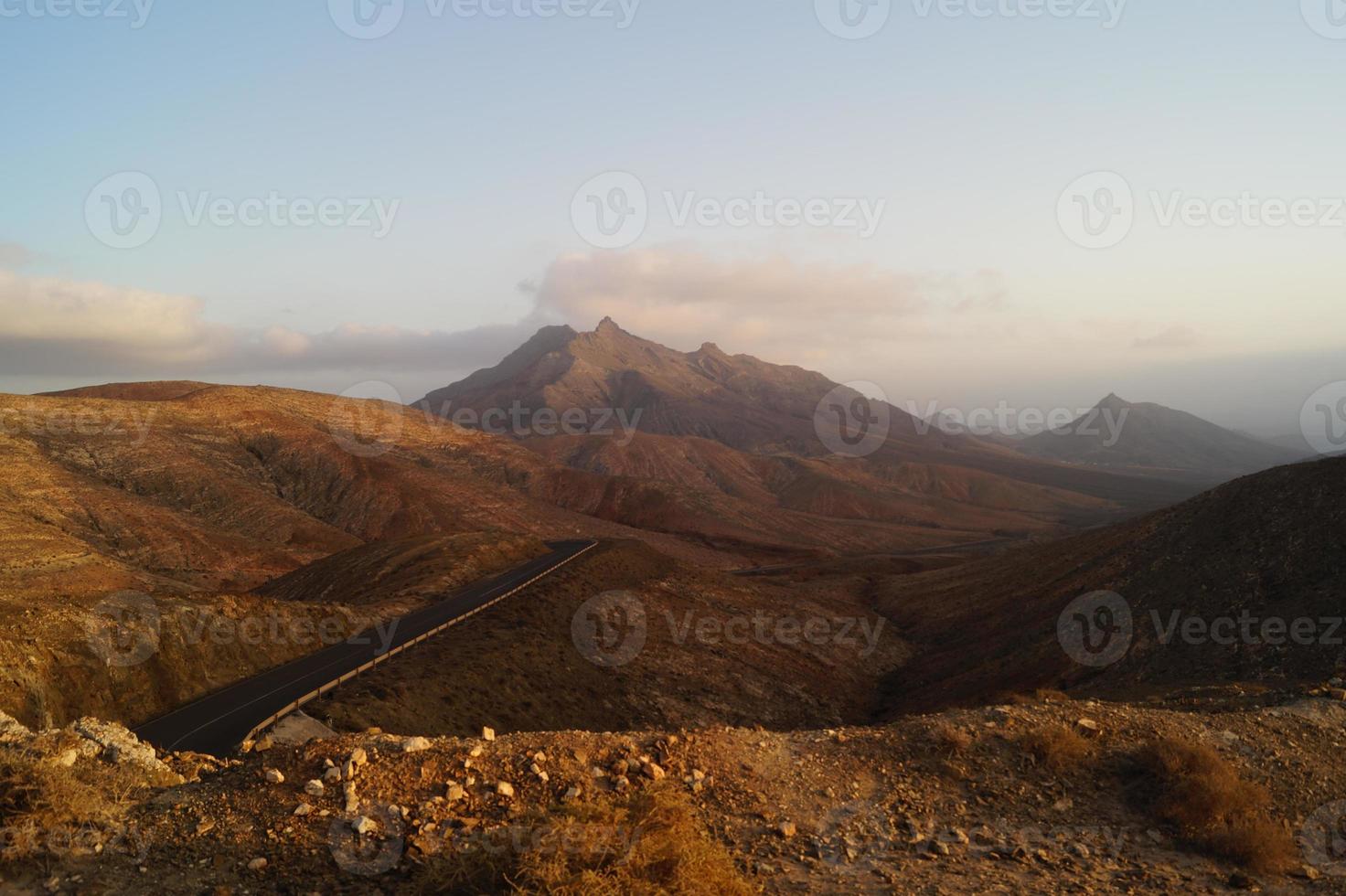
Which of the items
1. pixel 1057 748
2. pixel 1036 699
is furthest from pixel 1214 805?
pixel 1036 699

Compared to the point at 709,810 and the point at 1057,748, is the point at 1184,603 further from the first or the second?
the point at 709,810

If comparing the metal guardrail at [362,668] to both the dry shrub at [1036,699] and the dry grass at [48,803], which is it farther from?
the dry shrub at [1036,699]

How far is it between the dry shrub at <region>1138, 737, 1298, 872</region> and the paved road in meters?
19.5

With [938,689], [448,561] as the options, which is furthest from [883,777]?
[448,561]

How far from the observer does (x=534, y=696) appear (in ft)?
90.1

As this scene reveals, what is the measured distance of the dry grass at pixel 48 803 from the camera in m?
8.36

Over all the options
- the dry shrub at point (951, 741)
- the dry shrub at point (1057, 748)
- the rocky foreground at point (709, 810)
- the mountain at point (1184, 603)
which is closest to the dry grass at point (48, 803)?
the rocky foreground at point (709, 810)

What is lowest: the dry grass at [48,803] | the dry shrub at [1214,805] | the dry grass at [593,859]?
the dry shrub at [1214,805]

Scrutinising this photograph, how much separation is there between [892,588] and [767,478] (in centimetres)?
12331

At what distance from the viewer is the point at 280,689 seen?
22266 millimetres

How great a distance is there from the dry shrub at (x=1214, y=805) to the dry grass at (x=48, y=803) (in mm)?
15745

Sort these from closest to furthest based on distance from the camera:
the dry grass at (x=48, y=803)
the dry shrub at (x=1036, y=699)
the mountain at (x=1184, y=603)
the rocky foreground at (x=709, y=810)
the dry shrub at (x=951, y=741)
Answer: the rocky foreground at (x=709, y=810) → the dry grass at (x=48, y=803) → the dry shrub at (x=951, y=741) → the dry shrub at (x=1036, y=699) → the mountain at (x=1184, y=603)

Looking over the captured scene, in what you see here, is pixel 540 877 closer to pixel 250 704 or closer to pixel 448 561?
pixel 250 704

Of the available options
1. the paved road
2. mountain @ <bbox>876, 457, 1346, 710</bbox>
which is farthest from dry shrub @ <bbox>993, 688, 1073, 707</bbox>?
the paved road
